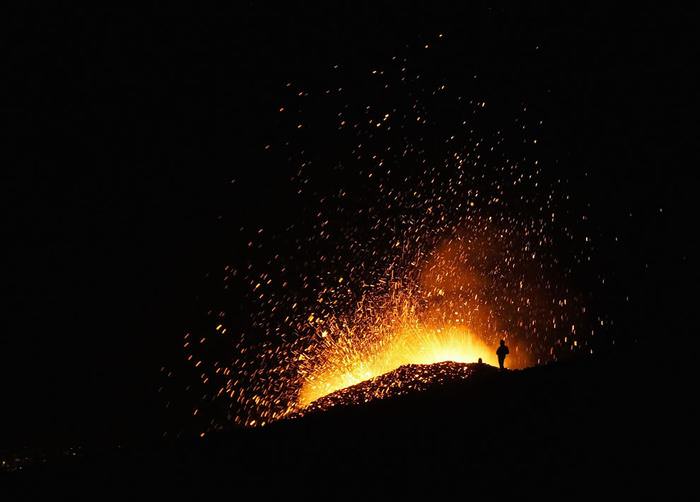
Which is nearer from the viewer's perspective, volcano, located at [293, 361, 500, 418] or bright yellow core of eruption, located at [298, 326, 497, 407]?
volcano, located at [293, 361, 500, 418]

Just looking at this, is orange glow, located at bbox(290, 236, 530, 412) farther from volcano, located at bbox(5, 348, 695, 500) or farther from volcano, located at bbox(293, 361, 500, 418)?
volcano, located at bbox(5, 348, 695, 500)

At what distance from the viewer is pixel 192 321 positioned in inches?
281

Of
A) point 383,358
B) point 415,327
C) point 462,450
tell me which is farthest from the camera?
point 415,327

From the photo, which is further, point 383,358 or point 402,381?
point 383,358

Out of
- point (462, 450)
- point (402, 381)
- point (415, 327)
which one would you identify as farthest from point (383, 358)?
point (462, 450)

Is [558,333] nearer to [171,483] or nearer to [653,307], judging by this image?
[653,307]

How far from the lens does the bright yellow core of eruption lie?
22.8 ft

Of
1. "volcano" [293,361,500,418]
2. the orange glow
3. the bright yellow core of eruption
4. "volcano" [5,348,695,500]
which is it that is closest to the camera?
"volcano" [5,348,695,500]

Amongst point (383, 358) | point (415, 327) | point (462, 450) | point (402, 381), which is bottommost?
point (462, 450)

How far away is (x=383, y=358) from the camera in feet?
23.5

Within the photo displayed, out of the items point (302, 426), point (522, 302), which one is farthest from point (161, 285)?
point (522, 302)

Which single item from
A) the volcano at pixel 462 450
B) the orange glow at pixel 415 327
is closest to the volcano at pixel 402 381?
the orange glow at pixel 415 327

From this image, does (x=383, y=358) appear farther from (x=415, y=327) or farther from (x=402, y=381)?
(x=402, y=381)

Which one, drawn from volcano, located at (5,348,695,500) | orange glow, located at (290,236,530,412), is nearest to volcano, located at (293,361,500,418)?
orange glow, located at (290,236,530,412)
